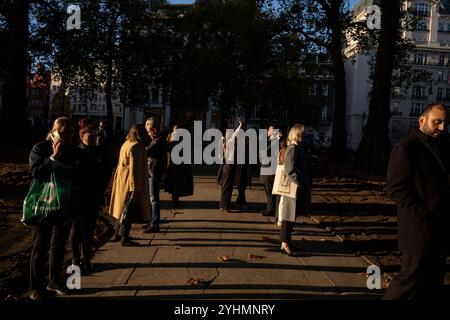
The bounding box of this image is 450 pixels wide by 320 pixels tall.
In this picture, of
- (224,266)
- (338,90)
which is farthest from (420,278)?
(338,90)

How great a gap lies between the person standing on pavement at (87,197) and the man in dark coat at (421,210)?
3751 mm

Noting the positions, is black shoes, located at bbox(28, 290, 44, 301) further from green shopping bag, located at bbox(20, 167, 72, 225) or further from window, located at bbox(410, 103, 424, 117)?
window, located at bbox(410, 103, 424, 117)

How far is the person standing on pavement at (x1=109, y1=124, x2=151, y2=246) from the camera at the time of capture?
762 cm

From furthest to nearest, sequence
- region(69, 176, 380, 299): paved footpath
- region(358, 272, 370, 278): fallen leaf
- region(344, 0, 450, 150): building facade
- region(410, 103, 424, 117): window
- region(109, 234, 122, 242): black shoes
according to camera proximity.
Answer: region(410, 103, 424, 117): window < region(344, 0, 450, 150): building facade < region(109, 234, 122, 242): black shoes < region(358, 272, 370, 278): fallen leaf < region(69, 176, 380, 299): paved footpath

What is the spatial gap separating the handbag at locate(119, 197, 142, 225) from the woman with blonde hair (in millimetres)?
2252

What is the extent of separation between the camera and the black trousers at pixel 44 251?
534cm

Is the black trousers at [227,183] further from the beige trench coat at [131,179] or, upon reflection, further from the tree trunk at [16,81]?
the tree trunk at [16,81]

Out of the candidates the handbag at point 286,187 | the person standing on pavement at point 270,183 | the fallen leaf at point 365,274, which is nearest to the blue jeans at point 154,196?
the handbag at point 286,187

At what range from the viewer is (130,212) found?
7645mm

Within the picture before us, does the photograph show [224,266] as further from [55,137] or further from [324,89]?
[324,89]

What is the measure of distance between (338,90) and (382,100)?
26.7 feet

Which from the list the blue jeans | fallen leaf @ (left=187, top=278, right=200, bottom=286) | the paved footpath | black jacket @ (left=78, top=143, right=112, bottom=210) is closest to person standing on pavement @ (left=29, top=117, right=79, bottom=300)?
the paved footpath

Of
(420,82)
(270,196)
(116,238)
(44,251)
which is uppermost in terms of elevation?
(420,82)

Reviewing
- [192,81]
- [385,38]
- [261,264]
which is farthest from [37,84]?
[261,264]
